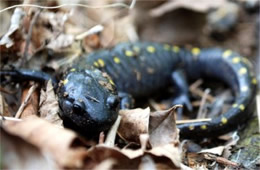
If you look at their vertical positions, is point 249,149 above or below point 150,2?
below

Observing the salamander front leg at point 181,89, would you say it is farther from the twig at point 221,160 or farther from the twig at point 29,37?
the twig at point 29,37

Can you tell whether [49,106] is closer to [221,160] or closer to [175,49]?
[221,160]

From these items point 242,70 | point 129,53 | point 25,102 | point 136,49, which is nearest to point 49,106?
point 25,102

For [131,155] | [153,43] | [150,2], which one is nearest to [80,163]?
[131,155]

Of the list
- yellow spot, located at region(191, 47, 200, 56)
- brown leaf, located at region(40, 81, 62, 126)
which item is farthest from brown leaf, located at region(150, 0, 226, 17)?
brown leaf, located at region(40, 81, 62, 126)

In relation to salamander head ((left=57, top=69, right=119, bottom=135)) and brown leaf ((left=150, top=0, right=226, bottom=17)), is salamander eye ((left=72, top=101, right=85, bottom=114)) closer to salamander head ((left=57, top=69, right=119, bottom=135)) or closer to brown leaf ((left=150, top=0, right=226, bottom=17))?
salamander head ((left=57, top=69, right=119, bottom=135))

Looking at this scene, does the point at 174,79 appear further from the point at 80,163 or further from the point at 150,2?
the point at 80,163

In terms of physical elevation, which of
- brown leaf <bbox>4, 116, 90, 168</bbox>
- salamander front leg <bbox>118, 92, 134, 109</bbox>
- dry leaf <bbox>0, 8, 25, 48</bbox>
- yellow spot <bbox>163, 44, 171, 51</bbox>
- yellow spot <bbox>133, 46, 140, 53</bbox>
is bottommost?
salamander front leg <bbox>118, 92, 134, 109</bbox>
